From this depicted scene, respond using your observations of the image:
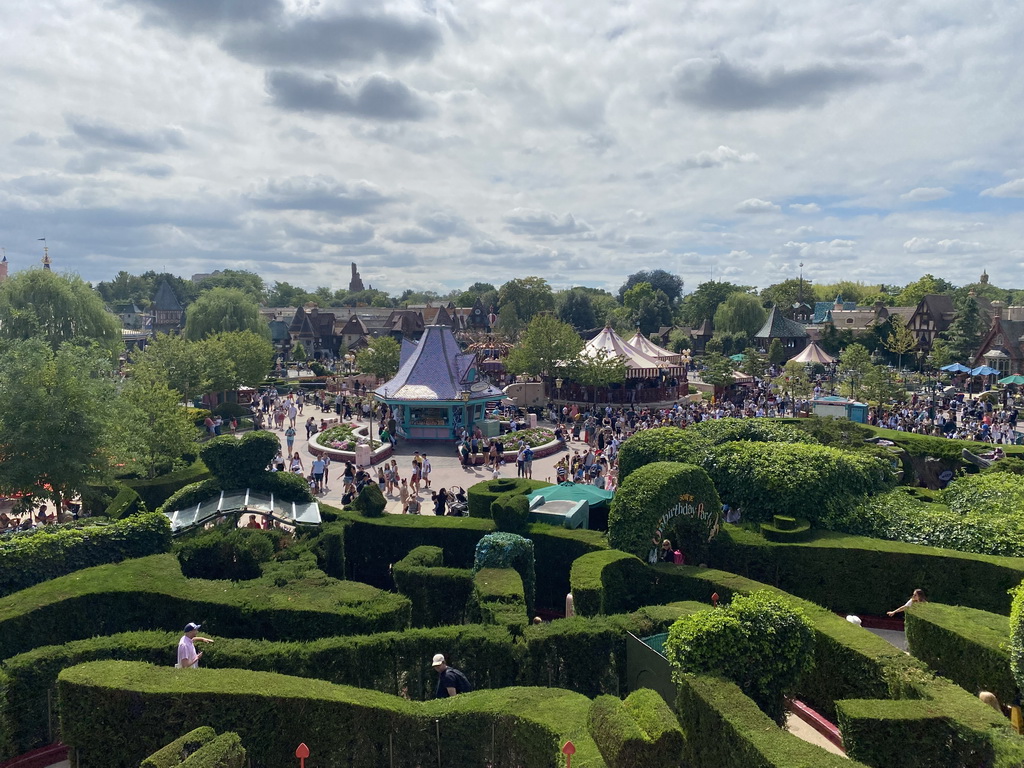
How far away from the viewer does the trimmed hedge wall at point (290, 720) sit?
26.6ft

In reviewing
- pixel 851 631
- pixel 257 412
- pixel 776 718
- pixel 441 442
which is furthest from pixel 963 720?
pixel 257 412

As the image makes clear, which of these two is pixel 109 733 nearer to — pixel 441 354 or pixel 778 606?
pixel 778 606

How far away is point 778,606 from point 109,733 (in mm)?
7876

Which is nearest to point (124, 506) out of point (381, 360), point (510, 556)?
point (510, 556)

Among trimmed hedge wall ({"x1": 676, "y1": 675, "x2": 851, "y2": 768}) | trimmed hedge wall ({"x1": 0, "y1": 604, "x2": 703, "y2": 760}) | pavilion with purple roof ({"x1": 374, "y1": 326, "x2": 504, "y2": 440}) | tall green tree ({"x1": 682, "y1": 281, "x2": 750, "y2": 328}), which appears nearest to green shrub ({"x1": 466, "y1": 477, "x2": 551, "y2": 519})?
trimmed hedge wall ({"x1": 0, "y1": 604, "x2": 703, "y2": 760})

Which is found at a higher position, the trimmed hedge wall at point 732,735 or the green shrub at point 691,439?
the green shrub at point 691,439

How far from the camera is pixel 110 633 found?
1105cm

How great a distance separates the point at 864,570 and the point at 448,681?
8.55m

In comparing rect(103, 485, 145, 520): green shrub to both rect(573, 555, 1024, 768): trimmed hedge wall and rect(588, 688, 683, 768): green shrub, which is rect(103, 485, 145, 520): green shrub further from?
rect(588, 688, 683, 768): green shrub

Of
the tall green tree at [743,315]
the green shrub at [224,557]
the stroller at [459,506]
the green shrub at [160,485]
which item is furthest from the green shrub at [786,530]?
the tall green tree at [743,315]

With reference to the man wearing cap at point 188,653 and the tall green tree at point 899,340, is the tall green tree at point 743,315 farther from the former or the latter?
the man wearing cap at point 188,653

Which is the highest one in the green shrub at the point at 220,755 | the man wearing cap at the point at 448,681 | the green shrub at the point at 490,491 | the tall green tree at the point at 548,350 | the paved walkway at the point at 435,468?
the tall green tree at the point at 548,350

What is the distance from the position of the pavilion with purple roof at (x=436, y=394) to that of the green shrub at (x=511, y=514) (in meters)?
16.6

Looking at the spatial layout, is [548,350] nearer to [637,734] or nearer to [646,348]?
[646,348]
